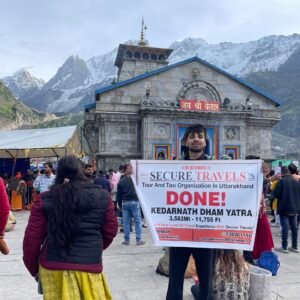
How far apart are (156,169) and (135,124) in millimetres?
19599

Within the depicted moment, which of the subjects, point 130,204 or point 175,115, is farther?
point 175,115

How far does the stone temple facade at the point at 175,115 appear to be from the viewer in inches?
891

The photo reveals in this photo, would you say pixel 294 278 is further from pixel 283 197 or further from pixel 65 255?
pixel 65 255

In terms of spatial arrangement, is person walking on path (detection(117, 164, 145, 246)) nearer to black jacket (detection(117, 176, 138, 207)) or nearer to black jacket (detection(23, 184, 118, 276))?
black jacket (detection(117, 176, 138, 207))

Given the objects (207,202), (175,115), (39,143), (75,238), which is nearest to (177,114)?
(175,115)

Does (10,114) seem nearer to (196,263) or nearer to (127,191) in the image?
(127,191)

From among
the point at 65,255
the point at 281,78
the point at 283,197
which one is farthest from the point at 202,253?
the point at 281,78

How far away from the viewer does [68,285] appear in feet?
9.02

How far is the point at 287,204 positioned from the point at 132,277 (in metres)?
3.83

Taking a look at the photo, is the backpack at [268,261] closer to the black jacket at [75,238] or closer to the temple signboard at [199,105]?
the black jacket at [75,238]

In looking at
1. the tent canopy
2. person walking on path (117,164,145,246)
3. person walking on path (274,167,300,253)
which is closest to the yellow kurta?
person walking on path (117,164,145,246)

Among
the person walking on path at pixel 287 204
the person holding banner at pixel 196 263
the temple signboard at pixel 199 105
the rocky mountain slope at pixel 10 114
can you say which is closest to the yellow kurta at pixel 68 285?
the person holding banner at pixel 196 263

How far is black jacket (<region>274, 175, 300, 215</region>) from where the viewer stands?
24.7 feet

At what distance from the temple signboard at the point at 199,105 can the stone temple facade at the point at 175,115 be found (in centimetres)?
10
